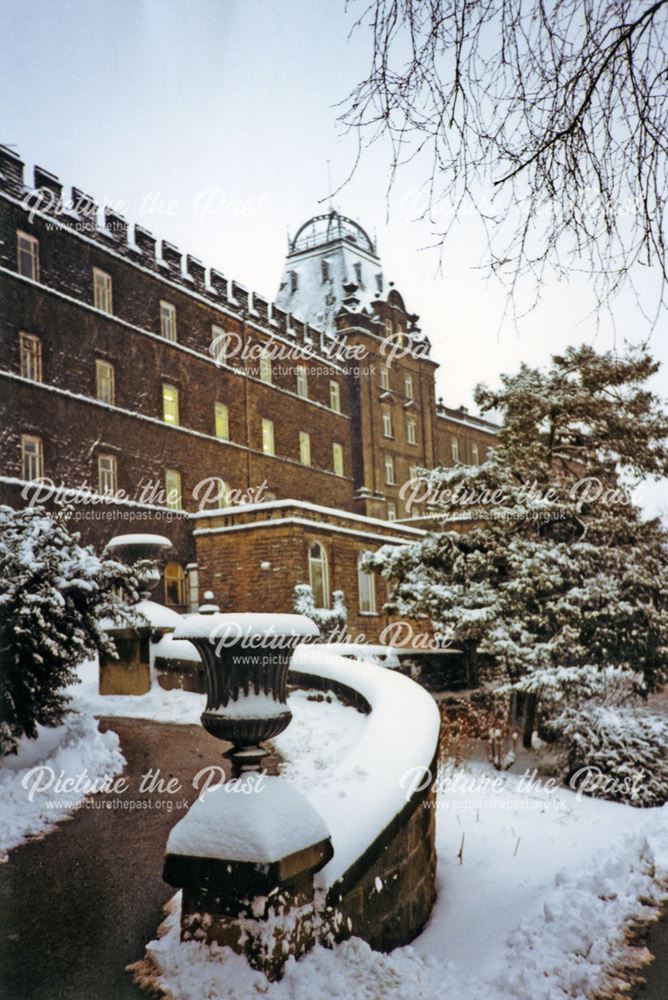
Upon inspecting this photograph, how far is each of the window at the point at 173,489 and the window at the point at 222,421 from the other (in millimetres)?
2948

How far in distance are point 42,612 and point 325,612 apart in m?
13.5

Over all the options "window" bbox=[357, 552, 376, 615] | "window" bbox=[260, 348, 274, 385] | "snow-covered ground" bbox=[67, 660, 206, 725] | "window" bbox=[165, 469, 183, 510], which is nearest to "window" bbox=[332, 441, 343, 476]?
"window" bbox=[260, 348, 274, 385]

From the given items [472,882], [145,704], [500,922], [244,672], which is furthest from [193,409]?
[244,672]

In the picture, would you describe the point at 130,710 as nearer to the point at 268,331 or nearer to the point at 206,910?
the point at 206,910

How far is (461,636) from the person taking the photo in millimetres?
13695

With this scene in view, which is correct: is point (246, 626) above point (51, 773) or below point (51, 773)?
above

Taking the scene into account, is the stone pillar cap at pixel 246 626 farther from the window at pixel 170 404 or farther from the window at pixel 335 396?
the window at pixel 335 396

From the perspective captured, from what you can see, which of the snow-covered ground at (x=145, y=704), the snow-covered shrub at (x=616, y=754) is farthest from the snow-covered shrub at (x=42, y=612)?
the snow-covered shrub at (x=616, y=754)

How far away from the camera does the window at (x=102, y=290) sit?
77.0 ft

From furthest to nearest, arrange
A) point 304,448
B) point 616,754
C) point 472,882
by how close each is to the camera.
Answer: point 304,448, point 616,754, point 472,882

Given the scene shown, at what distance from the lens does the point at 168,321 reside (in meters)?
26.7

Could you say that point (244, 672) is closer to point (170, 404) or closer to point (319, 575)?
point (319, 575)

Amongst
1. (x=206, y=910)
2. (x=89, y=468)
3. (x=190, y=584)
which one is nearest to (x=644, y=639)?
(x=206, y=910)

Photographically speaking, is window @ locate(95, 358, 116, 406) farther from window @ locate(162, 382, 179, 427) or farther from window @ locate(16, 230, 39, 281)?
window @ locate(16, 230, 39, 281)
